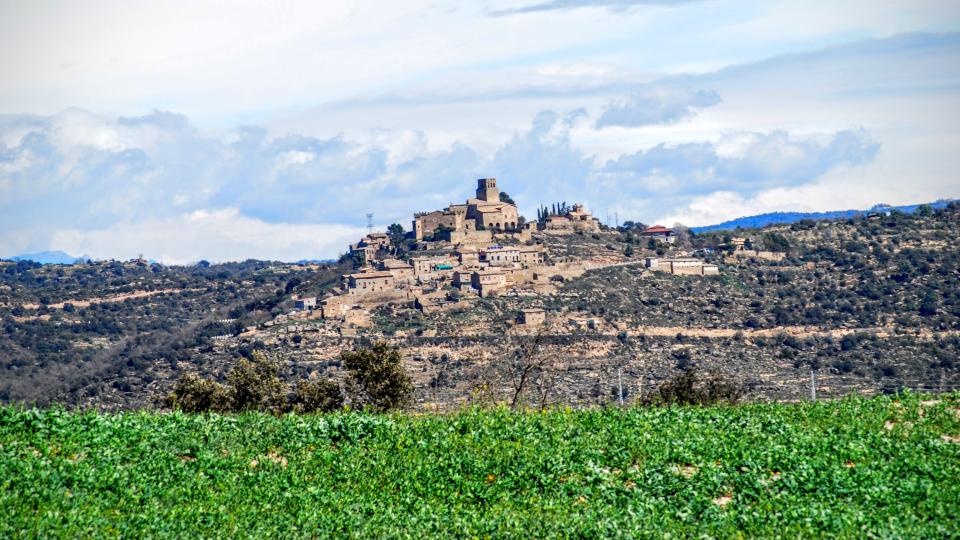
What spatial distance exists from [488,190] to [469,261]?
67.9 ft

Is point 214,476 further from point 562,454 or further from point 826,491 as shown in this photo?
point 826,491

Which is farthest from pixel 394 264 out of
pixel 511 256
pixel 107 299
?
pixel 107 299

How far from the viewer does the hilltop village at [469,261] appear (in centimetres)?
8112

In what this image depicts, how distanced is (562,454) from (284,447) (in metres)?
3.77

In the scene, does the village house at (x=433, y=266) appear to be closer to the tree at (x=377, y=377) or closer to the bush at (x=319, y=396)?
the bush at (x=319, y=396)

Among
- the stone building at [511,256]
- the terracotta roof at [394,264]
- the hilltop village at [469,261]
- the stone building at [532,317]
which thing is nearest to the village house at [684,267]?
the hilltop village at [469,261]

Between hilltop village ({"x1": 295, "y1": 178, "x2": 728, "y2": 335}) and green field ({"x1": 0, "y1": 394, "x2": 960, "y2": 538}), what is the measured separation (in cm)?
5745

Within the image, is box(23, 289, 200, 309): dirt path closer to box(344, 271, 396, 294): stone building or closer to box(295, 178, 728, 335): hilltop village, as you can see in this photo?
box(295, 178, 728, 335): hilltop village

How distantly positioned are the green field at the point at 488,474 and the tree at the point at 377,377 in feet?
40.8

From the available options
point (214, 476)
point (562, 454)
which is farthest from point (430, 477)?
point (214, 476)

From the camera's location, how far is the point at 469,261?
92.4m

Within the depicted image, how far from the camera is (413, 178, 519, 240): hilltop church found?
342ft

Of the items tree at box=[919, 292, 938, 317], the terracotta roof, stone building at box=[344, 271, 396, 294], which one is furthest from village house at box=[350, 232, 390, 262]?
tree at box=[919, 292, 938, 317]

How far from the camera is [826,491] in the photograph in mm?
13023
